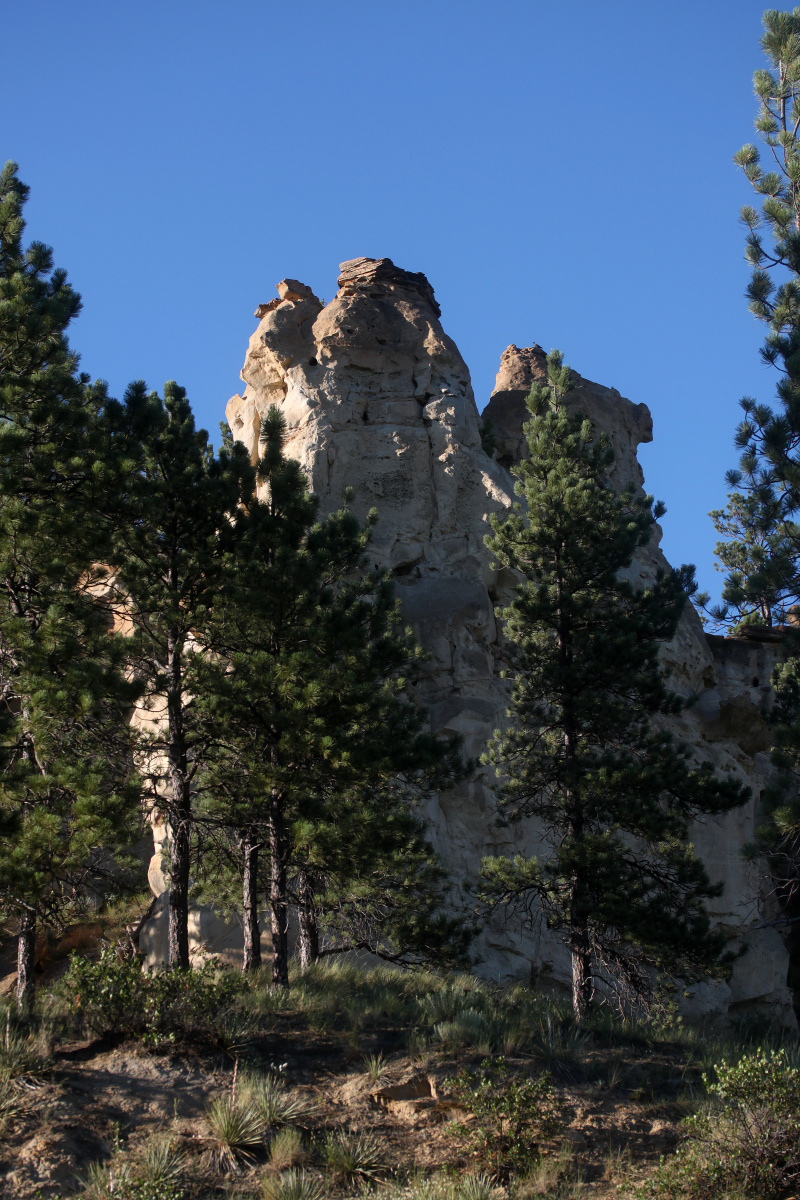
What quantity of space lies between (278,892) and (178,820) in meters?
2.32

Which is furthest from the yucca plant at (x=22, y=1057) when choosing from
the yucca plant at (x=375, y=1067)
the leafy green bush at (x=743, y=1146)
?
the leafy green bush at (x=743, y=1146)

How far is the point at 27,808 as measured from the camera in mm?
12633

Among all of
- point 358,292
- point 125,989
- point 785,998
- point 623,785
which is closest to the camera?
point 125,989

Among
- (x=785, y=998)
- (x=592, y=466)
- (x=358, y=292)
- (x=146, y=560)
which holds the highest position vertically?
(x=358, y=292)

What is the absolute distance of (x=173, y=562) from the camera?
14.7m

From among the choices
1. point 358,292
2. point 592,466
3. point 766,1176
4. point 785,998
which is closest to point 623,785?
point 592,466

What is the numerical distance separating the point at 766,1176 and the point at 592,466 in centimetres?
1421

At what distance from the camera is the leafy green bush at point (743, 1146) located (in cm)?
848

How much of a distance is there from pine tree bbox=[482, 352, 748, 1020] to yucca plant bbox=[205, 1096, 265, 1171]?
7628 millimetres

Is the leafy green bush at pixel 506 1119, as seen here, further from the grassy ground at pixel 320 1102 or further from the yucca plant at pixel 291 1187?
the yucca plant at pixel 291 1187

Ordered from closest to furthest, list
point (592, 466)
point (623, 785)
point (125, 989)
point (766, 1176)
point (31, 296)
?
point (766, 1176)
point (125, 989)
point (31, 296)
point (623, 785)
point (592, 466)

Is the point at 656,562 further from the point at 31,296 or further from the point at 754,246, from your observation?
the point at 31,296

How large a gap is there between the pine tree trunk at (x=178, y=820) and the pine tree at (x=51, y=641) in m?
0.73

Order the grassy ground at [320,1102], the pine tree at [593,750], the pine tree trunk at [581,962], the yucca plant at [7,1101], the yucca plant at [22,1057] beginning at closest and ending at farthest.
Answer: the grassy ground at [320,1102]
the yucca plant at [7,1101]
the yucca plant at [22,1057]
the pine tree trunk at [581,962]
the pine tree at [593,750]
